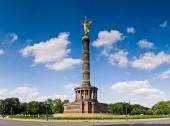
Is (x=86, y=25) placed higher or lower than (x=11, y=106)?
higher

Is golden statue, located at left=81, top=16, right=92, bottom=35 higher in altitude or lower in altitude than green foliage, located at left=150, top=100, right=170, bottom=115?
higher

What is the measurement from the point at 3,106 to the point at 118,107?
47.8m

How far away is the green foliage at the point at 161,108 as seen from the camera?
125 metres

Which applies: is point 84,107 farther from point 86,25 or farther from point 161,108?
point 161,108

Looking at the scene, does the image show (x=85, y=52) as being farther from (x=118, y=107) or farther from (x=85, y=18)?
(x=118, y=107)

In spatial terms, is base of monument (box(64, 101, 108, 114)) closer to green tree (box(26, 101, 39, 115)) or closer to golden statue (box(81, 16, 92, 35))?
golden statue (box(81, 16, 92, 35))

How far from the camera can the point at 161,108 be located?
129 m

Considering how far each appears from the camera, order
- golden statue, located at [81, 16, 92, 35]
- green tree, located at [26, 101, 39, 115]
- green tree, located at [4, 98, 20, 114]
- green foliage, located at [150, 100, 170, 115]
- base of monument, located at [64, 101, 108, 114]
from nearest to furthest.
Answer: base of monument, located at [64, 101, 108, 114]
golden statue, located at [81, 16, 92, 35]
green tree, located at [26, 101, 39, 115]
green tree, located at [4, 98, 20, 114]
green foliage, located at [150, 100, 170, 115]

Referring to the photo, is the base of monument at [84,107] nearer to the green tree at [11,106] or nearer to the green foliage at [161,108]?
the green tree at [11,106]

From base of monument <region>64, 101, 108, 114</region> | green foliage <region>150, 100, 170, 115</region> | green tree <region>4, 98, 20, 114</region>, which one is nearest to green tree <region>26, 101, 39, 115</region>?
green tree <region>4, 98, 20, 114</region>

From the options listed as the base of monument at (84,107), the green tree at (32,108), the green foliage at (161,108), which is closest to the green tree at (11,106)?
the green tree at (32,108)

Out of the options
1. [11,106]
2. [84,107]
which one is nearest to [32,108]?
[11,106]

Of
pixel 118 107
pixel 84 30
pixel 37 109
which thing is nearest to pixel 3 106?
pixel 37 109

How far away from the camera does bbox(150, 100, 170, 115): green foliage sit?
411 ft
